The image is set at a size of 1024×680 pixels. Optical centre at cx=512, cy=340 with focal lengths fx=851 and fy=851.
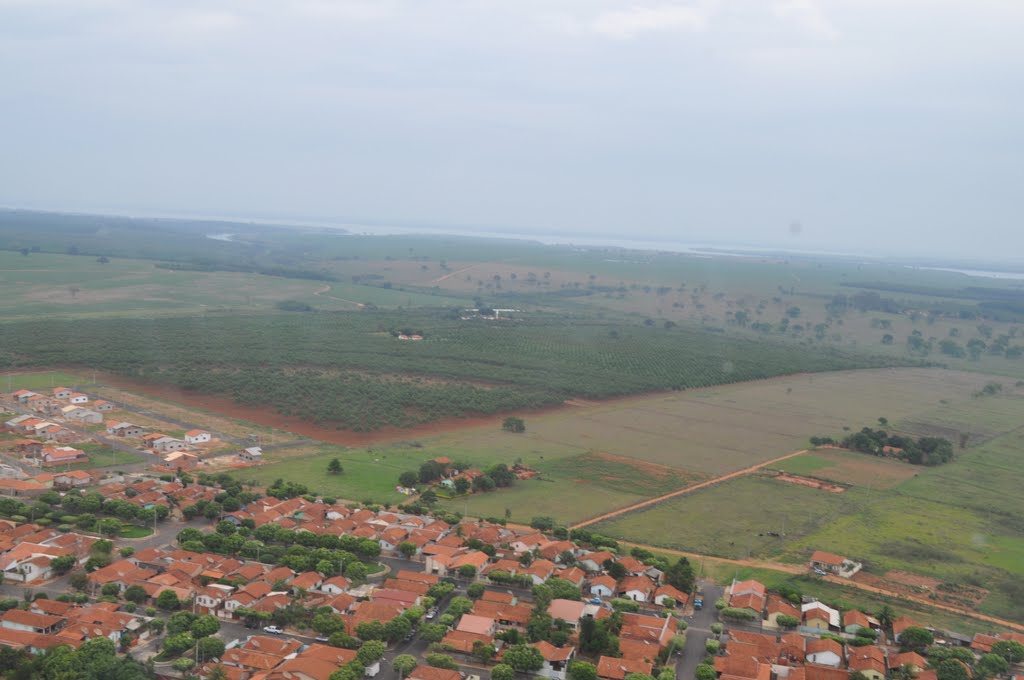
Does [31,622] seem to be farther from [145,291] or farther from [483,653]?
[145,291]

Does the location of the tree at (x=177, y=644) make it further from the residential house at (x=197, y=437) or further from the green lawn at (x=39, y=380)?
the green lawn at (x=39, y=380)

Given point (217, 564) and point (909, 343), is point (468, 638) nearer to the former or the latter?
point (217, 564)

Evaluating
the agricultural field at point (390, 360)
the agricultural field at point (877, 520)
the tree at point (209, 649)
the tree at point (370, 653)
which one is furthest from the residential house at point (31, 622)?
the agricultural field at point (390, 360)

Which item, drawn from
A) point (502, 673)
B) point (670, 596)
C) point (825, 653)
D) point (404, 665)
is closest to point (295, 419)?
point (670, 596)

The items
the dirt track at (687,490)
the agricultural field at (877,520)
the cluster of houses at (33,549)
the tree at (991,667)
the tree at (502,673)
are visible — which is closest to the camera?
the tree at (502,673)

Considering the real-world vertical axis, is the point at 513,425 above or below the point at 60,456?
above

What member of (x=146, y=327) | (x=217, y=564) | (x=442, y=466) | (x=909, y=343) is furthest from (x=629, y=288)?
(x=217, y=564)

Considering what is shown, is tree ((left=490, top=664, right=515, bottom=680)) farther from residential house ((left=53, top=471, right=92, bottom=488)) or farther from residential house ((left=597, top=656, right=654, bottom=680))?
residential house ((left=53, top=471, right=92, bottom=488))

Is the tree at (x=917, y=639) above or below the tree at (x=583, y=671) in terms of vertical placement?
above
